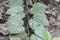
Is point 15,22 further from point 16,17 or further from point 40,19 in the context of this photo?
point 40,19

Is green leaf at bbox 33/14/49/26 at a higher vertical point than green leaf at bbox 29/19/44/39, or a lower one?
higher

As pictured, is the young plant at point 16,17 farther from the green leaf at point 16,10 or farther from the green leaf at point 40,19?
the green leaf at point 40,19

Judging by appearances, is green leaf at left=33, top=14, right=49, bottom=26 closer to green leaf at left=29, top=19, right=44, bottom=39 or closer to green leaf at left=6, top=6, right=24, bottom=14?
green leaf at left=29, top=19, right=44, bottom=39

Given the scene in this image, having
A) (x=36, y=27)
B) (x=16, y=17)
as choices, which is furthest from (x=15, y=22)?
(x=36, y=27)

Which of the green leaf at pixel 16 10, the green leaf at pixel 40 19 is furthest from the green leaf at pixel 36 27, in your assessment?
the green leaf at pixel 16 10

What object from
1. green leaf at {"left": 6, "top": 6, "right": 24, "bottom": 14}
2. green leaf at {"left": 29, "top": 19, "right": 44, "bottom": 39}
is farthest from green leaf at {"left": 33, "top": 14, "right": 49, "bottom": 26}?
green leaf at {"left": 6, "top": 6, "right": 24, "bottom": 14}

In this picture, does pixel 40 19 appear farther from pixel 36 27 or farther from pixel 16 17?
pixel 16 17

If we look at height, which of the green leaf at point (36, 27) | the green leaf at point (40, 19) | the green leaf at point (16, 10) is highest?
the green leaf at point (16, 10)

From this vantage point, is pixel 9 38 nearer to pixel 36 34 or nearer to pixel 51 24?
pixel 36 34

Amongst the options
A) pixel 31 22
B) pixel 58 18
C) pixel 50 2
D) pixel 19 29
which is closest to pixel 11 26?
pixel 19 29

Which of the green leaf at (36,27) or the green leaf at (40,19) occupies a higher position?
the green leaf at (40,19)

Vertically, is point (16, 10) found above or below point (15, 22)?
above
